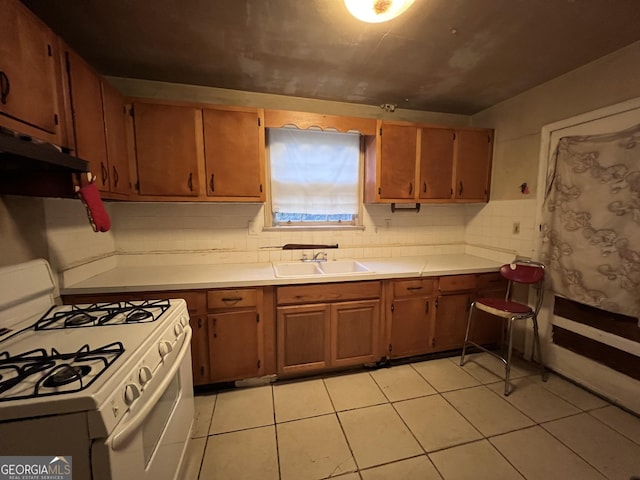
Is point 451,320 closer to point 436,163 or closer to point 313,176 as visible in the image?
point 436,163

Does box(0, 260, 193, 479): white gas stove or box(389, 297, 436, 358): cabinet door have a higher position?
box(0, 260, 193, 479): white gas stove

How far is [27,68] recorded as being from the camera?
1135 millimetres

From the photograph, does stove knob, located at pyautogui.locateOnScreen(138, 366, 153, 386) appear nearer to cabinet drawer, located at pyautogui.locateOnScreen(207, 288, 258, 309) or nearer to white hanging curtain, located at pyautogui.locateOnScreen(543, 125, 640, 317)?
cabinet drawer, located at pyautogui.locateOnScreen(207, 288, 258, 309)

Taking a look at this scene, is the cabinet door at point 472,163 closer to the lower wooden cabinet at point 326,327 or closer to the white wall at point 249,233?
the white wall at point 249,233

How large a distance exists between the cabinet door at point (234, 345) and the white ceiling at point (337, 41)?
175cm

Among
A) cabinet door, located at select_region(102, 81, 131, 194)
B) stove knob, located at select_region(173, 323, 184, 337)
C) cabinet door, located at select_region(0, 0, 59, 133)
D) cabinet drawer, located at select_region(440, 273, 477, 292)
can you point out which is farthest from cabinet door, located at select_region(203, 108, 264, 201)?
cabinet drawer, located at select_region(440, 273, 477, 292)

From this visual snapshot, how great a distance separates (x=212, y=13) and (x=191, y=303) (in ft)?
5.54

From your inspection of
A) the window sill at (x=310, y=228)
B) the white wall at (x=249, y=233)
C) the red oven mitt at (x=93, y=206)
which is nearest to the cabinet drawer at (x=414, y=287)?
the white wall at (x=249, y=233)

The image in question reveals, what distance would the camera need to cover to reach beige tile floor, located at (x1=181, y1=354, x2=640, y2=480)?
139cm

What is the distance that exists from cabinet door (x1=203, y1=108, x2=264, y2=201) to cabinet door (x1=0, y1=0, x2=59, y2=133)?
0.86 metres

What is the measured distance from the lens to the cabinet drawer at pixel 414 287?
2.18 meters

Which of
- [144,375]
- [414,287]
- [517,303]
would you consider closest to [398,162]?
→ [414,287]

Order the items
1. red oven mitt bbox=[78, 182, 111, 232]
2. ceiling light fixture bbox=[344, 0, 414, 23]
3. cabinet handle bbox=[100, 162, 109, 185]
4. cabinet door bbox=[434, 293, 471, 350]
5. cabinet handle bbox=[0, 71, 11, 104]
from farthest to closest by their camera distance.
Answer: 1. cabinet door bbox=[434, 293, 471, 350]
2. cabinet handle bbox=[100, 162, 109, 185]
3. red oven mitt bbox=[78, 182, 111, 232]
4. ceiling light fixture bbox=[344, 0, 414, 23]
5. cabinet handle bbox=[0, 71, 11, 104]

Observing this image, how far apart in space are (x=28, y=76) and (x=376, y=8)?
5.04 ft
